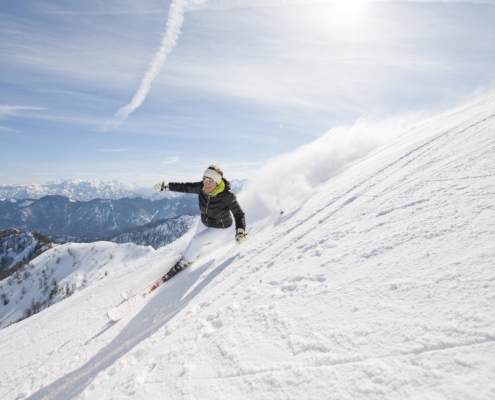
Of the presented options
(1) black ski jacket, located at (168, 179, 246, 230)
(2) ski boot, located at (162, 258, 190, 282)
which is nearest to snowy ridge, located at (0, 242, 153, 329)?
(2) ski boot, located at (162, 258, 190, 282)

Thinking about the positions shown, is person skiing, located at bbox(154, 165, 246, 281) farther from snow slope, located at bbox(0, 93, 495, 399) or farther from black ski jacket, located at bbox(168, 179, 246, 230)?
snow slope, located at bbox(0, 93, 495, 399)

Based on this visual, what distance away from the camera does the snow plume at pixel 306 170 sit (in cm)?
1073

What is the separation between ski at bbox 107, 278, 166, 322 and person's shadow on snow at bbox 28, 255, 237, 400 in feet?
1.50

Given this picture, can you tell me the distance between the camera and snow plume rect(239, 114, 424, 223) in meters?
10.7

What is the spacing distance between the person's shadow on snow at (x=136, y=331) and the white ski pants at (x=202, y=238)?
0.81m

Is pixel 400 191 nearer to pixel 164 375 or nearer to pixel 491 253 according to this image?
pixel 491 253

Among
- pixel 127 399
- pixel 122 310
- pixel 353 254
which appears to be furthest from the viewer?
pixel 122 310

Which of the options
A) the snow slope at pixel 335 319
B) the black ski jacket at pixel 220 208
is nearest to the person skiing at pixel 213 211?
the black ski jacket at pixel 220 208

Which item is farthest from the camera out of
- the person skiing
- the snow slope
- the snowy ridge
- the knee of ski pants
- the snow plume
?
the snowy ridge

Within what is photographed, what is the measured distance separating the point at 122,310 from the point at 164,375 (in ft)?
12.4

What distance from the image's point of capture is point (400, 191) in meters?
5.13

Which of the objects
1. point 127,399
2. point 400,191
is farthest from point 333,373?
point 400,191

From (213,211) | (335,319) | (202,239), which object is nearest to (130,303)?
(202,239)

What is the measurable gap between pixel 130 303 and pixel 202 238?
7.55ft
